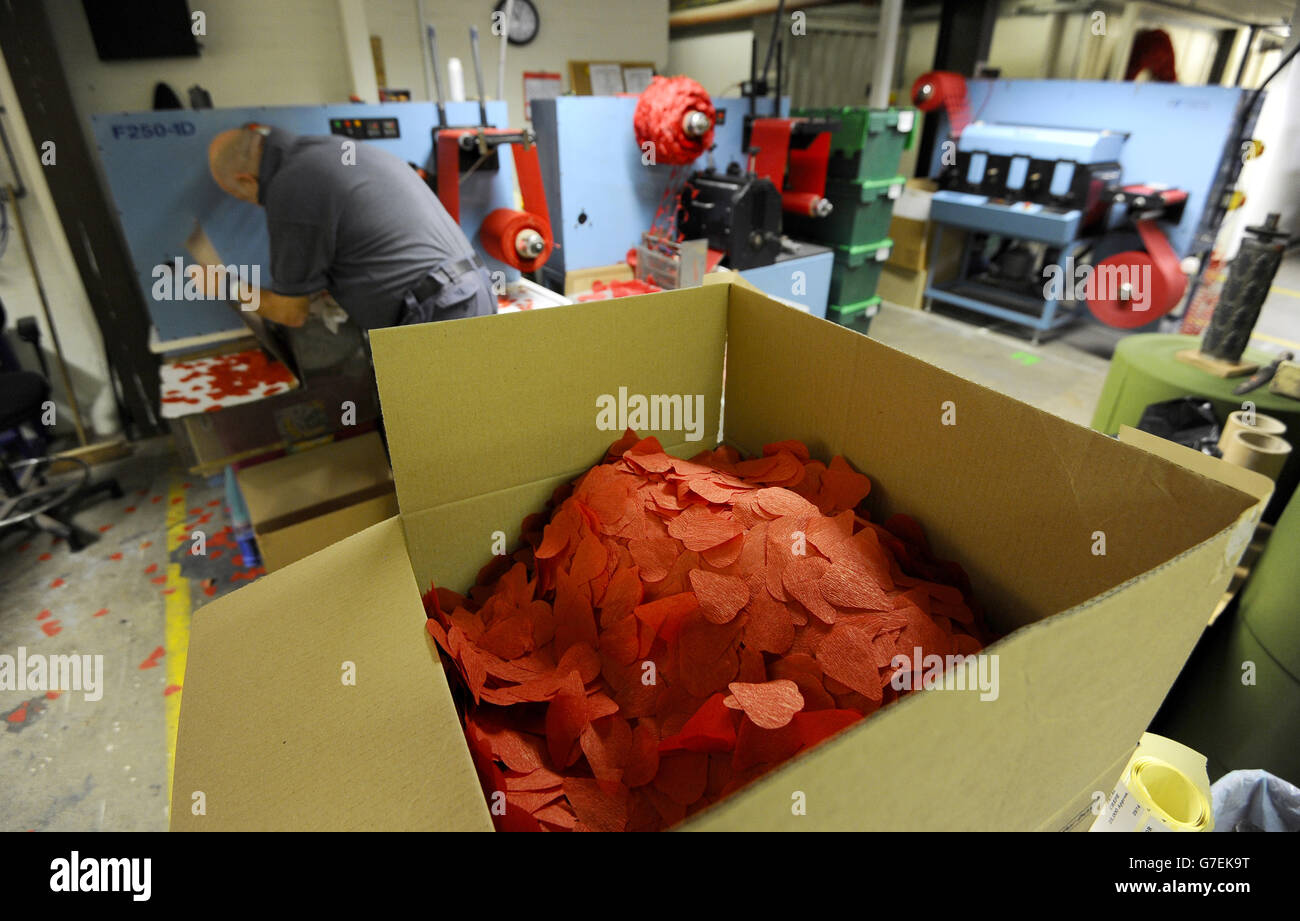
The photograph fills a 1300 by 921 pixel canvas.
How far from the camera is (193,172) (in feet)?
7.25

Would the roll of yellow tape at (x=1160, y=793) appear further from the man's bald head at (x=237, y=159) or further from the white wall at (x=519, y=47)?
the white wall at (x=519, y=47)

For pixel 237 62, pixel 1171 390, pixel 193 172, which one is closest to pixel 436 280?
pixel 193 172

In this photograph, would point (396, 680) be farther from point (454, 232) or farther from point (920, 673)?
point (454, 232)

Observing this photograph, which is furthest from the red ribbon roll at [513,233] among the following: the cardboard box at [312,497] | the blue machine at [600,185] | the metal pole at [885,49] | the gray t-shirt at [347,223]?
the metal pole at [885,49]

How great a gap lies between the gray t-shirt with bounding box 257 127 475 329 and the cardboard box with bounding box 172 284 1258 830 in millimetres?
1198

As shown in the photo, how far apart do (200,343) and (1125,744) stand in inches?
112

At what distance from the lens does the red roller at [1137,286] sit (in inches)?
135

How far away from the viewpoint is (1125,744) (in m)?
0.63

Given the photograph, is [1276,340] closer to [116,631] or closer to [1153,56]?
[1153,56]

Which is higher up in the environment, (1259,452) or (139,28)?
(139,28)

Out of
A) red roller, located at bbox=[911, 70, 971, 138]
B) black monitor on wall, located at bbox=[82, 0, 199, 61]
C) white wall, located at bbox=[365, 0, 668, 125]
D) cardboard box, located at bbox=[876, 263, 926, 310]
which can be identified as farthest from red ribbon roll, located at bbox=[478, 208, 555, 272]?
red roller, located at bbox=[911, 70, 971, 138]

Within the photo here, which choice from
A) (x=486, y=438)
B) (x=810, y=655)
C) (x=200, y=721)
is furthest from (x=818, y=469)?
(x=200, y=721)

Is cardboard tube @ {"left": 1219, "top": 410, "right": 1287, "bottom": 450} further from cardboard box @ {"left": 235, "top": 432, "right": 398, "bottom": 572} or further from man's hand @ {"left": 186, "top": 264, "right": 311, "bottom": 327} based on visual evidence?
man's hand @ {"left": 186, "top": 264, "right": 311, "bottom": 327}

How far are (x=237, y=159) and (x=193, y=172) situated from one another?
273mm
